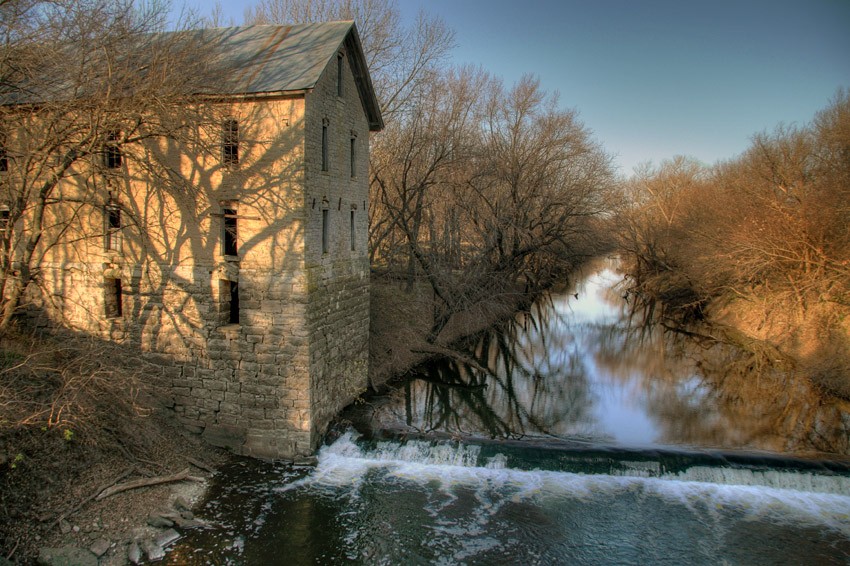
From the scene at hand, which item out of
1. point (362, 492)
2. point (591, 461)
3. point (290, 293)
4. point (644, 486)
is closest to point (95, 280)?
point (290, 293)

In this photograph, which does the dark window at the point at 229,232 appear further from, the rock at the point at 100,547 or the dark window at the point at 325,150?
the rock at the point at 100,547

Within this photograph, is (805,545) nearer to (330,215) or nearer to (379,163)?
(330,215)

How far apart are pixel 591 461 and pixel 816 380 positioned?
34.4 ft

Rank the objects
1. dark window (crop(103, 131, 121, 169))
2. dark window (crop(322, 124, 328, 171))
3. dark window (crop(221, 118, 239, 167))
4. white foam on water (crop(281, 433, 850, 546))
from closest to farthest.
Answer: white foam on water (crop(281, 433, 850, 546)) < dark window (crop(221, 118, 239, 167)) < dark window (crop(103, 131, 121, 169)) < dark window (crop(322, 124, 328, 171))

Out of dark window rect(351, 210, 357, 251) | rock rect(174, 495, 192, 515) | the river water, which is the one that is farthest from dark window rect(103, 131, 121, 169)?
the river water

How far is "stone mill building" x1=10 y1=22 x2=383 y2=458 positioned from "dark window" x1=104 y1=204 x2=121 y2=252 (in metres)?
0.03

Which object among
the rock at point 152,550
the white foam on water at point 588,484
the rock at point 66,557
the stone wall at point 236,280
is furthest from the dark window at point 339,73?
the rock at point 66,557

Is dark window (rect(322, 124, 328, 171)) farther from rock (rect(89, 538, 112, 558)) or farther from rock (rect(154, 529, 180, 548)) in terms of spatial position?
rock (rect(89, 538, 112, 558))

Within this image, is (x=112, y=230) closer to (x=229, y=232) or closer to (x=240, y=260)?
(x=229, y=232)

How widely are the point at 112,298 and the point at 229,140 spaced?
4.53 metres

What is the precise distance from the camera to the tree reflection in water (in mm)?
13766

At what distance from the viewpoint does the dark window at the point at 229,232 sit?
11.5 meters

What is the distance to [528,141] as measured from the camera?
2927cm

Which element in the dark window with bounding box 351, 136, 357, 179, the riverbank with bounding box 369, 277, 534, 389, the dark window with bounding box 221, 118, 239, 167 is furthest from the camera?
the riverbank with bounding box 369, 277, 534, 389
